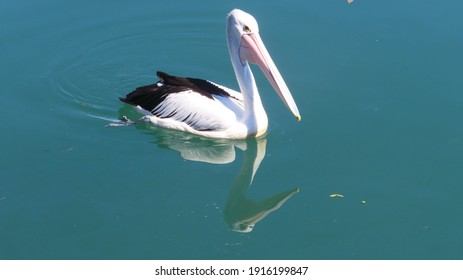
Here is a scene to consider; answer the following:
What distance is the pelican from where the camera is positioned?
23.4ft

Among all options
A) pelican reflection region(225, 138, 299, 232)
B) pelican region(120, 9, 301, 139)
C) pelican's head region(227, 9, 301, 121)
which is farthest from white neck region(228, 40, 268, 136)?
pelican reflection region(225, 138, 299, 232)

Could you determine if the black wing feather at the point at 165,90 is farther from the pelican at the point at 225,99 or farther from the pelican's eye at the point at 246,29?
the pelican's eye at the point at 246,29

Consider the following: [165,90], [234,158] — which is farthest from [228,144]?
[165,90]

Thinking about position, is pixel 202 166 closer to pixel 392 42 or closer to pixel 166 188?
pixel 166 188

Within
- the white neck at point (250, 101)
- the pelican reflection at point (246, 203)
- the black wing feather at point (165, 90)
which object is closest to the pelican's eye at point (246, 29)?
the white neck at point (250, 101)

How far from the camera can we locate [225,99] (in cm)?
760

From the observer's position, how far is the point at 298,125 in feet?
24.8

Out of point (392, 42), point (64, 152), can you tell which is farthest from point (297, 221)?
point (392, 42)

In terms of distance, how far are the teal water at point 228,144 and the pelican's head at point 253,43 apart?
19.2 inches

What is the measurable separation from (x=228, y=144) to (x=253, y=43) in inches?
39.6

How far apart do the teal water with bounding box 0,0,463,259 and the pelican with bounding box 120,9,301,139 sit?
0.15m

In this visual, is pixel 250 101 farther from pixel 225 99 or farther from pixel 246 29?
pixel 246 29

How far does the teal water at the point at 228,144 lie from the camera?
6.31 metres

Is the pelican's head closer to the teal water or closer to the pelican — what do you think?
the pelican
